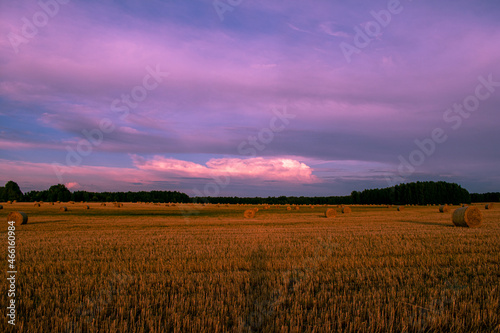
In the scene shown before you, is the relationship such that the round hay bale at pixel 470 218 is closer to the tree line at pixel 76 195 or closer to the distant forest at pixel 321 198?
the distant forest at pixel 321 198

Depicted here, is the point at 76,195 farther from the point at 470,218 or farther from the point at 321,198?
the point at 470,218

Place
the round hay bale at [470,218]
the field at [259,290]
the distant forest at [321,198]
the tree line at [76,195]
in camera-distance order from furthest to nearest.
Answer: the distant forest at [321,198], the tree line at [76,195], the round hay bale at [470,218], the field at [259,290]

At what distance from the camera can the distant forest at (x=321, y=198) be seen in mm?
120312

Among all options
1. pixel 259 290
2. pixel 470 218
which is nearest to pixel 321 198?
pixel 470 218

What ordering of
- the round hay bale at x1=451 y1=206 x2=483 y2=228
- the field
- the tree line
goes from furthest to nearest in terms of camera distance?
the tree line, the round hay bale at x1=451 y1=206 x2=483 y2=228, the field

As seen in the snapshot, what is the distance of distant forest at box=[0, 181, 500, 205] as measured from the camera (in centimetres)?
12031

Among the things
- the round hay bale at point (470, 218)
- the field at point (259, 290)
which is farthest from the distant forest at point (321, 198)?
the field at point (259, 290)

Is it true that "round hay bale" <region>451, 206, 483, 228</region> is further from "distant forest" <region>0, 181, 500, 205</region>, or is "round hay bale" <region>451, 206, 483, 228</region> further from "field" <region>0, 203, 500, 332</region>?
"distant forest" <region>0, 181, 500, 205</region>

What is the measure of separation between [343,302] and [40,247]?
456 inches

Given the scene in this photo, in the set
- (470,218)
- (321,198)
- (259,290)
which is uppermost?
(470,218)

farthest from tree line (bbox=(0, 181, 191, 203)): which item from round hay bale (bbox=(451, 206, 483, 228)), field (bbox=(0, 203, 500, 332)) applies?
field (bbox=(0, 203, 500, 332))

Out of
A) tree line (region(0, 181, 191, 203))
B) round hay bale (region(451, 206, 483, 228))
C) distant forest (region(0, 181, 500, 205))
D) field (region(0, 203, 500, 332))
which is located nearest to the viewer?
field (region(0, 203, 500, 332))

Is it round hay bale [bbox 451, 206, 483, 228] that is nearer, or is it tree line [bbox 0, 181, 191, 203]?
round hay bale [bbox 451, 206, 483, 228]

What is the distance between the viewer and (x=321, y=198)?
14262cm
